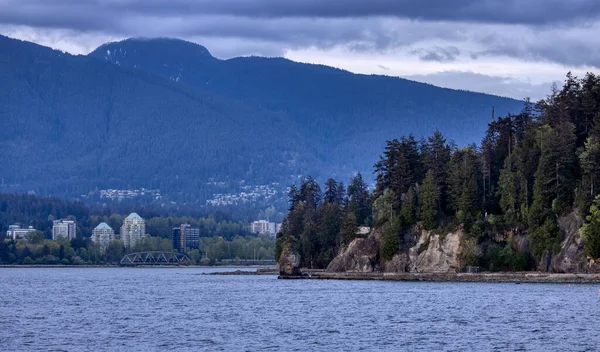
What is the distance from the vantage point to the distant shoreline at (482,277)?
142 m

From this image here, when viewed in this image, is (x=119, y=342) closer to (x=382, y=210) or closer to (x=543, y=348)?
(x=543, y=348)

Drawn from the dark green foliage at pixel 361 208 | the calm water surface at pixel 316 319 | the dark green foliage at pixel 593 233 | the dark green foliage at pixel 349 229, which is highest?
the dark green foliage at pixel 361 208

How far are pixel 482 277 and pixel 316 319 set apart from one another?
2314 inches

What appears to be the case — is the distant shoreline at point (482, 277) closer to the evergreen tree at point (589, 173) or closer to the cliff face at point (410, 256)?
the cliff face at point (410, 256)

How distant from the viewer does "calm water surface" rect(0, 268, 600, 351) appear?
259ft

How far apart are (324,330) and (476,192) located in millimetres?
77652

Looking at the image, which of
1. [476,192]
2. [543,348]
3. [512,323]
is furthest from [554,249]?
[543,348]

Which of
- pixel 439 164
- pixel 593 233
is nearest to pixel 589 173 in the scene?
pixel 593 233

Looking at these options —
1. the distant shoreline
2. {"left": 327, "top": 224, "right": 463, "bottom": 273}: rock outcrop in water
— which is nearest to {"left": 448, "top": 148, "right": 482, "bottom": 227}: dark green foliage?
{"left": 327, "top": 224, "right": 463, "bottom": 273}: rock outcrop in water

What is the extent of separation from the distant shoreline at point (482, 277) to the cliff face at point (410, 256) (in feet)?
10.2

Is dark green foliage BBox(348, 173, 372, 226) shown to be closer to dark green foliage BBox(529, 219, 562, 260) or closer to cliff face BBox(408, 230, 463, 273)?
cliff face BBox(408, 230, 463, 273)

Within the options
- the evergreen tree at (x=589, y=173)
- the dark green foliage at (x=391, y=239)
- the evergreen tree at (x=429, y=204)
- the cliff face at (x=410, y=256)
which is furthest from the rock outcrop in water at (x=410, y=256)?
the evergreen tree at (x=589, y=173)

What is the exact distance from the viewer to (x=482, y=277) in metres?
153

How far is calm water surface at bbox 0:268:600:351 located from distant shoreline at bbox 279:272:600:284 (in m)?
4.74
